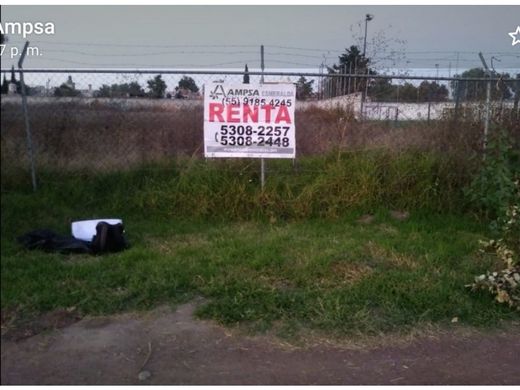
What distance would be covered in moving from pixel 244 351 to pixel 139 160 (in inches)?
151

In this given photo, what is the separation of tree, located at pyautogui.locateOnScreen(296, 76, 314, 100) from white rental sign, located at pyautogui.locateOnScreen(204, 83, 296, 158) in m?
0.41

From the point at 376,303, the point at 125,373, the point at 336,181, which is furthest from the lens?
the point at 336,181

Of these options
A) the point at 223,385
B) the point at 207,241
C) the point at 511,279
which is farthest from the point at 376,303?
the point at 207,241

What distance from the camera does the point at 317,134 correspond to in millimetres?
6637

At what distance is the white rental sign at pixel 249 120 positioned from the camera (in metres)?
6.11

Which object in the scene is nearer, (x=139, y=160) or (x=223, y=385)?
(x=223, y=385)

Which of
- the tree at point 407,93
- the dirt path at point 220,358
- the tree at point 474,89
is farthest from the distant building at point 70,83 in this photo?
the tree at point 474,89

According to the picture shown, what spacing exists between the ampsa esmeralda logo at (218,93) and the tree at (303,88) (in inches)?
40.5

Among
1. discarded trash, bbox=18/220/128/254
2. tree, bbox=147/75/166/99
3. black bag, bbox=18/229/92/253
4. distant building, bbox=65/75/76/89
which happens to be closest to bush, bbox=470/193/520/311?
discarded trash, bbox=18/220/128/254

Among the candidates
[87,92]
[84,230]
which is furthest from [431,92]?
[84,230]

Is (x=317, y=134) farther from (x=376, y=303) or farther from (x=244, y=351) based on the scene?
(x=244, y=351)

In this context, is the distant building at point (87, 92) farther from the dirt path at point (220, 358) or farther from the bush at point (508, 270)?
the bush at point (508, 270)

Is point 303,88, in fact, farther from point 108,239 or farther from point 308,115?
point 108,239

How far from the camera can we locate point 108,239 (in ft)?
15.2
